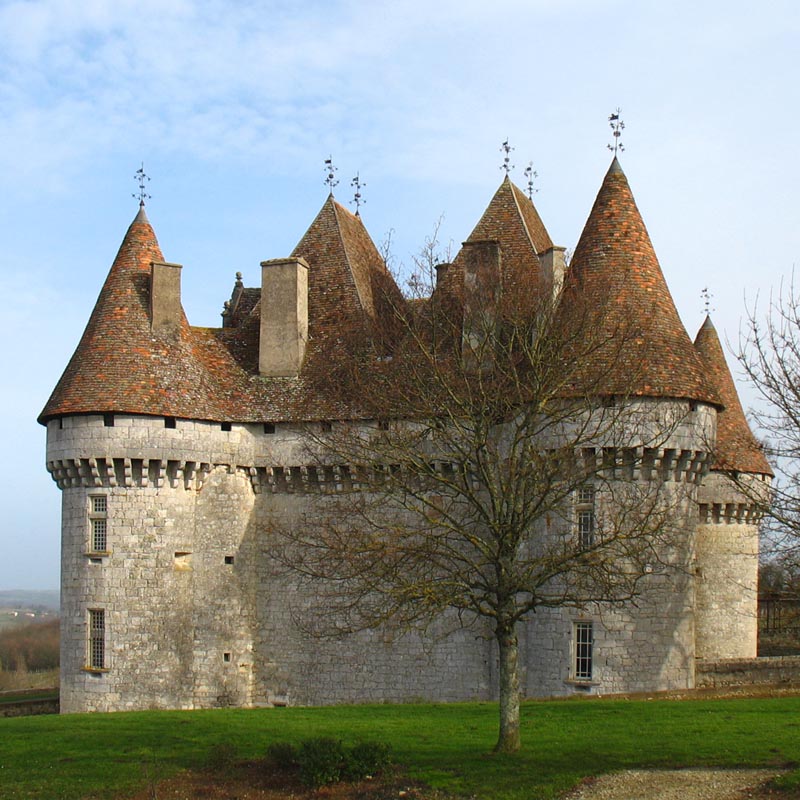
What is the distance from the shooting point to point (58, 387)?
2991cm

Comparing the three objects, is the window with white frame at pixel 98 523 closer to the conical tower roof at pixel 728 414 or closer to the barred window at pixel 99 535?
the barred window at pixel 99 535

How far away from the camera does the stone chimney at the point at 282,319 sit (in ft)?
101

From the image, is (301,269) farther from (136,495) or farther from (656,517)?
(656,517)

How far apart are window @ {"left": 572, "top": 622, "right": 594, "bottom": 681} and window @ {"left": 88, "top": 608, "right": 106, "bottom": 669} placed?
1094cm

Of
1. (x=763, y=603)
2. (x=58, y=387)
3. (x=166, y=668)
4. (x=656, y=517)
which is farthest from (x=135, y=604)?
(x=763, y=603)

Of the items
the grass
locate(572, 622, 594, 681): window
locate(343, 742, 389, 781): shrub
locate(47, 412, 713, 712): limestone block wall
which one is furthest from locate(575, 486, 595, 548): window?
locate(343, 742, 389, 781): shrub

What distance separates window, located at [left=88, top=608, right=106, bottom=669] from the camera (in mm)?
28141

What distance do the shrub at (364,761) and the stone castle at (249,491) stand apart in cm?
857

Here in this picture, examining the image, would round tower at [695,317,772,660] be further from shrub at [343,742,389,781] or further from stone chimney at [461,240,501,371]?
shrub at [343,742,389,781]

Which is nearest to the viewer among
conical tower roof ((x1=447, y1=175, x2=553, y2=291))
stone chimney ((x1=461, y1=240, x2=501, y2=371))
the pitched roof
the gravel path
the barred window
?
the gravel path

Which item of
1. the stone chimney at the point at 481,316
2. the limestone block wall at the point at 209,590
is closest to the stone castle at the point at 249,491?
the limestone block wall at the point at 209,590

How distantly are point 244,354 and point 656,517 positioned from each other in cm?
1526

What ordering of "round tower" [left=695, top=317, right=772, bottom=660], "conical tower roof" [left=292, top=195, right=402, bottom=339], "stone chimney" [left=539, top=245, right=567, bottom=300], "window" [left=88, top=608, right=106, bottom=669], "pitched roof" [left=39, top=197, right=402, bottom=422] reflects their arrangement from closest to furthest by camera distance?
"stone chimney" [left=539, top=245, right=567, bottom=300]
"window" [left=88, top=608, right=106, bottom=669]
"pitched roof" [left=39, top=197, right=402, bottom=422]
"conical tower roof" [left=292, top=195, right=402, bottom=339]
"round tower" [left=695, top=317, right=772, bottom=660]

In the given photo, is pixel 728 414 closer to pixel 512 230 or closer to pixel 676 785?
pixel 512 230
